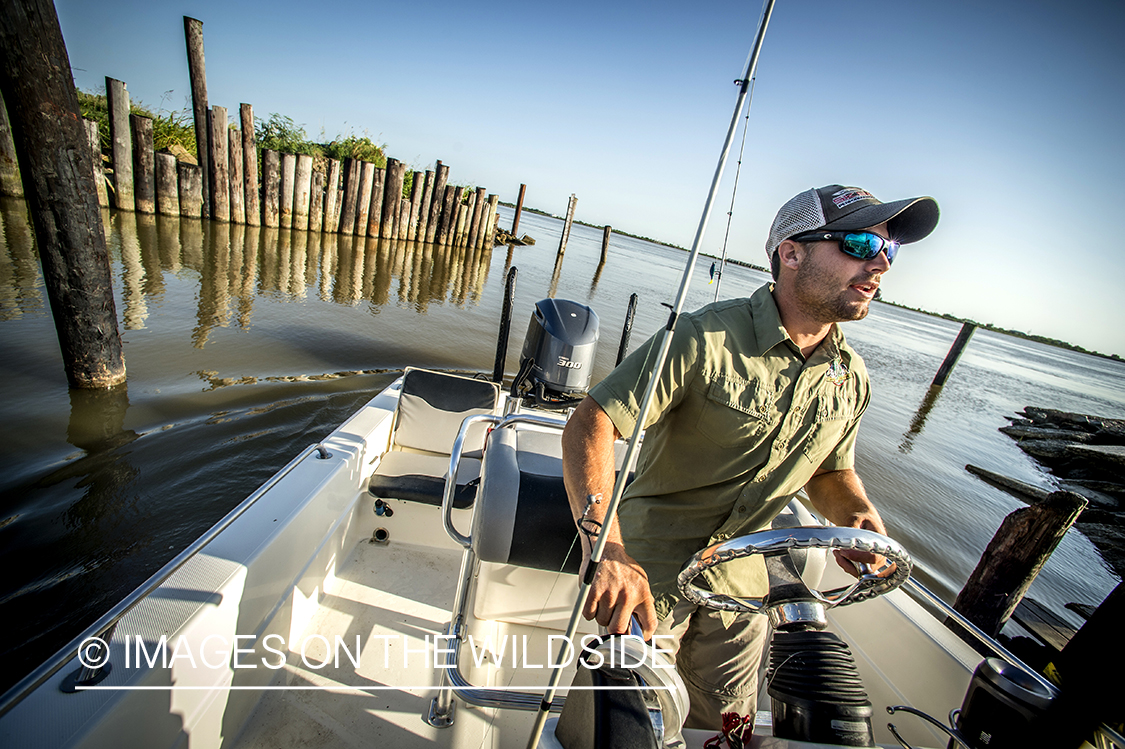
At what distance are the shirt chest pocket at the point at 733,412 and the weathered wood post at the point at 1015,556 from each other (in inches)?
124

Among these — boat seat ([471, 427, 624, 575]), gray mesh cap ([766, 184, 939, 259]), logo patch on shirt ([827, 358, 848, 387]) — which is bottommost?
boat seat ([471, 427, 624, 575])

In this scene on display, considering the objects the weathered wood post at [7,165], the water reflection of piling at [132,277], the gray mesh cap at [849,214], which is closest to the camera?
the gray mesh cap at [849,214]

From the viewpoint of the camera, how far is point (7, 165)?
900cm

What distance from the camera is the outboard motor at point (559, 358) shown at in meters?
3.43

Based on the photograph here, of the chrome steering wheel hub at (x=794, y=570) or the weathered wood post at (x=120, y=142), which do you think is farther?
the weathered wood post at (x=120, y=142)

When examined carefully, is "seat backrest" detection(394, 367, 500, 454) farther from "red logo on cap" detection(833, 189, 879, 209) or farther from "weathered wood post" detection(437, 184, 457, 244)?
"weathered wood post" detection(437, 184, 457, 244)

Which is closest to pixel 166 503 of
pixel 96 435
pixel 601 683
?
pixel 96 435

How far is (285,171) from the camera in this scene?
11789 millimetres

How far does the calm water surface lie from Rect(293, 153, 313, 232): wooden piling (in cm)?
A: 38

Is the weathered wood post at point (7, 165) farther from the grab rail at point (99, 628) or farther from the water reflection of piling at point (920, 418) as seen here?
the water reflection of piling at point (920, 418)

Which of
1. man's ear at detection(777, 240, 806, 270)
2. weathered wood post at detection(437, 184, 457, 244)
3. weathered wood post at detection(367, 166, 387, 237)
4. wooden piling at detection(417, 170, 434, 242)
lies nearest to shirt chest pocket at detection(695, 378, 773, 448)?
man's ear at detection(777, 240, 806, 270)

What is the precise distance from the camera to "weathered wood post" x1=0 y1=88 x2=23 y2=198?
8578 millimetres

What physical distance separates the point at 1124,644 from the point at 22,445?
5517 mm

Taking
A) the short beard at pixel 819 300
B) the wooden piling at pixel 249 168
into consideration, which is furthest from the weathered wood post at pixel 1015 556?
the wooden piling at pixel 249 168
